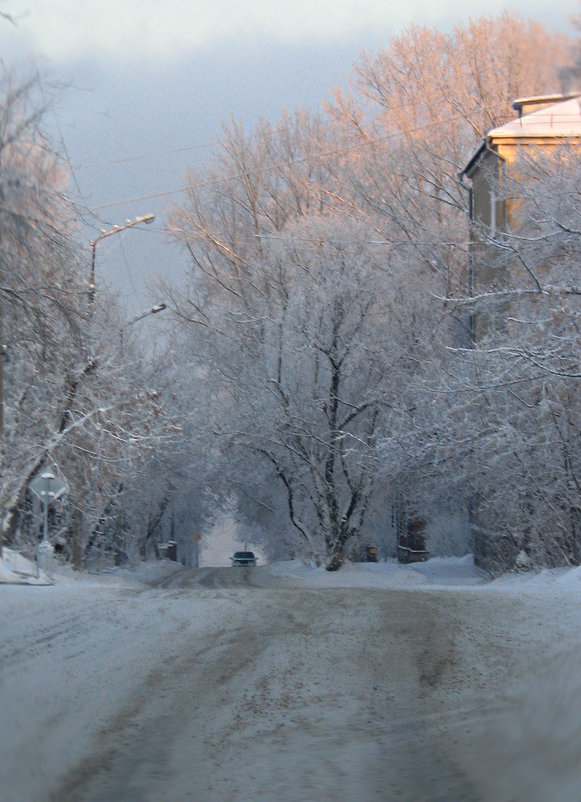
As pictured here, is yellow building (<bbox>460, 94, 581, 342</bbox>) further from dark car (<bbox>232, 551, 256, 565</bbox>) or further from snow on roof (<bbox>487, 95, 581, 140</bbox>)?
dark car (<bbox>232, 551, 256, 565</bbox>)

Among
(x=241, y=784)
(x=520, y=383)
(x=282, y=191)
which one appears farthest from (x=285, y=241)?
(x=241, y=784)

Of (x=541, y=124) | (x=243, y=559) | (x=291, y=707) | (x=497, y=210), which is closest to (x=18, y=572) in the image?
(x=541, y=124)

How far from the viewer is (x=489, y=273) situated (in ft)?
81.4

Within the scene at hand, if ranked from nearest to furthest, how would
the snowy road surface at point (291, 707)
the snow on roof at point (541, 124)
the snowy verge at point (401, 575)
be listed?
the snowy road surface at point (291, 707), the snow on roof at point (541, 124), the snowy verge at point (401, 575)

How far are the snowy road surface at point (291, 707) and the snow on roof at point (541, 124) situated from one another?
539 centimetres

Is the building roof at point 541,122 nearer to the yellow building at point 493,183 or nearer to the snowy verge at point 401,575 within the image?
the yellow building at point 493,183

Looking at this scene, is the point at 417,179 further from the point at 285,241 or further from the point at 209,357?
the point at 209,357

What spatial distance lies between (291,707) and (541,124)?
36.3 ft

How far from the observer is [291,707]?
20.9ft

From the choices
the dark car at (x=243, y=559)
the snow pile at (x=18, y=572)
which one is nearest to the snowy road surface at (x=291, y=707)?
the snow pile at (x=18, y=572)

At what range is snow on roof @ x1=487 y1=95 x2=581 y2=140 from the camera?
33.4 feet

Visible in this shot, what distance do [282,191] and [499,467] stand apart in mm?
18980

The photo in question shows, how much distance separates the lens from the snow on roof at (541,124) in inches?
400

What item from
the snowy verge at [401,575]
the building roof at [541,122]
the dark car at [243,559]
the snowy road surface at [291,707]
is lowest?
the dark car at [243,559]
